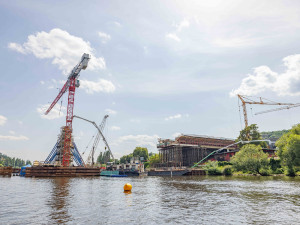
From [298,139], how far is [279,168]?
20.0 m

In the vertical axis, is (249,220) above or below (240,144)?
below

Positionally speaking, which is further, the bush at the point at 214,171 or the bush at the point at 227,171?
the bush at the point at 214,171

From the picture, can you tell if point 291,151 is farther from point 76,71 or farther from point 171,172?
point 76,71

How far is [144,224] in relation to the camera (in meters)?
17.4

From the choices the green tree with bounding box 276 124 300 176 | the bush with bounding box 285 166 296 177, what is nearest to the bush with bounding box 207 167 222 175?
the bush with bounding box 285 166 296 177

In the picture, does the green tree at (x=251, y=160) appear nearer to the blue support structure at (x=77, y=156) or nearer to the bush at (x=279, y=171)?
the bush at (x=279, y=171)

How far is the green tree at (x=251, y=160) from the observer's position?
86.3m

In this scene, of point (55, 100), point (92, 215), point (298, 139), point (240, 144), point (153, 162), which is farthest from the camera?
point (153, 162)

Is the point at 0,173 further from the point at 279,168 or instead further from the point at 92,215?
the point at 279,168

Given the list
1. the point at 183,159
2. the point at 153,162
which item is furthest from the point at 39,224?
the point at 153,162

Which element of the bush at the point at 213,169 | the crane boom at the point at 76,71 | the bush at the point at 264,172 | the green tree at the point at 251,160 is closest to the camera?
the bush at the point at 264,172

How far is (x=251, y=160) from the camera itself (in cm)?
8738

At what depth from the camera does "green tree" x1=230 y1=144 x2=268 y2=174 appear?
86.3m

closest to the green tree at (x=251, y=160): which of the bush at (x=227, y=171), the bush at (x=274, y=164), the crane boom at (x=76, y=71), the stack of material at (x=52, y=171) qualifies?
the bush at (x=274, y=164)
